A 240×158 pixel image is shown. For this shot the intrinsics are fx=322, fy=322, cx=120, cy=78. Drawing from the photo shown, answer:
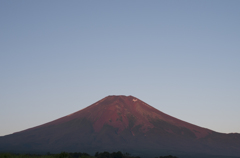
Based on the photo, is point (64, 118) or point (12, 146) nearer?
point (12, 146)

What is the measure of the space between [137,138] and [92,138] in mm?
20232

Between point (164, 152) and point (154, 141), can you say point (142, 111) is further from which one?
point (164, 152)

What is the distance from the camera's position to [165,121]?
162 metres

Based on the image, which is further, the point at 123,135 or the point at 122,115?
the point at 122,115

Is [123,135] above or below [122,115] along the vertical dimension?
below

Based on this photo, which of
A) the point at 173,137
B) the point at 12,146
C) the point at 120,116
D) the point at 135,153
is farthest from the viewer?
the point at 120,116

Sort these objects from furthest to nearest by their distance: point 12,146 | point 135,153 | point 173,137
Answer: point 173,137 < point 12,146 < point 135,153

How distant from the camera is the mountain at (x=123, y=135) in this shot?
13462 cm

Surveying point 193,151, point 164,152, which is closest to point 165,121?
point 193,151

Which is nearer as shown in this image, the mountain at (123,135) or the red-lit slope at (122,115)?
the mountain at (123,135)

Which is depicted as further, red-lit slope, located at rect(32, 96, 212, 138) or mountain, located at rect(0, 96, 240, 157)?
red-lit slope, located at rect(32, 96, 212, 138)

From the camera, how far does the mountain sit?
134625 millimetres

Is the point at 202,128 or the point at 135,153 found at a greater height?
the point at 202,128

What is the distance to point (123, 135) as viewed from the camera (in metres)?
148
